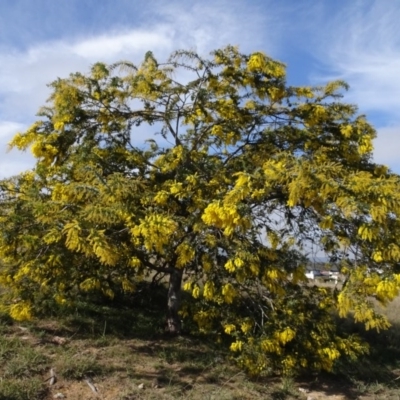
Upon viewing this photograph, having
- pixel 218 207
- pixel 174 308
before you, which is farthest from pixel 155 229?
pixel 174 308

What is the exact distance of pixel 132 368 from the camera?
21.8 ft

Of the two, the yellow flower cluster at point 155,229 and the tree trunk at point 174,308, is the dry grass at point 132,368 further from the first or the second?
the yellow flower cluster at point 155,229

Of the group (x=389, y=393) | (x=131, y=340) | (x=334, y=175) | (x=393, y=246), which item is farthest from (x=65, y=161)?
(x=389, y=393)

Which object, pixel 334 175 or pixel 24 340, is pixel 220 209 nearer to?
pixel 334 175

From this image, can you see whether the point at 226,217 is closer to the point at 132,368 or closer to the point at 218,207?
the point at 218,207

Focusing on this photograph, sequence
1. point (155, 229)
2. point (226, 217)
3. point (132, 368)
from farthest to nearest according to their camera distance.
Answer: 1. point (132, 368)
2. point (155, 229)
3. point (226, 217)

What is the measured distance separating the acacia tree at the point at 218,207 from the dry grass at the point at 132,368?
1.17 feet

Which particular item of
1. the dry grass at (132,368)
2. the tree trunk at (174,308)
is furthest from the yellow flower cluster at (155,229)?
the tree trunk at (174,308)

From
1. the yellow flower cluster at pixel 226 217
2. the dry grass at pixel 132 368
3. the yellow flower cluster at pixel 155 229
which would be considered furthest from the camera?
the dry grass at pixel 132 368

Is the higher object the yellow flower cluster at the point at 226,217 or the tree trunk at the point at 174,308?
the yellow flower cluster at the point at 226,217

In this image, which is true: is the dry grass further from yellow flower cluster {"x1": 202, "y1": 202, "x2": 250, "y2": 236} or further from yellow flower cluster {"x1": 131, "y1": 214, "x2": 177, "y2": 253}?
yellow flower cluster {"x1": 202, "y1": 202, "x2": 250, "y2": 236}

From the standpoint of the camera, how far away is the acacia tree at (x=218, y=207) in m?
5.44

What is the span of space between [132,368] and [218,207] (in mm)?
2631

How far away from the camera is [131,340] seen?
7754 mm
